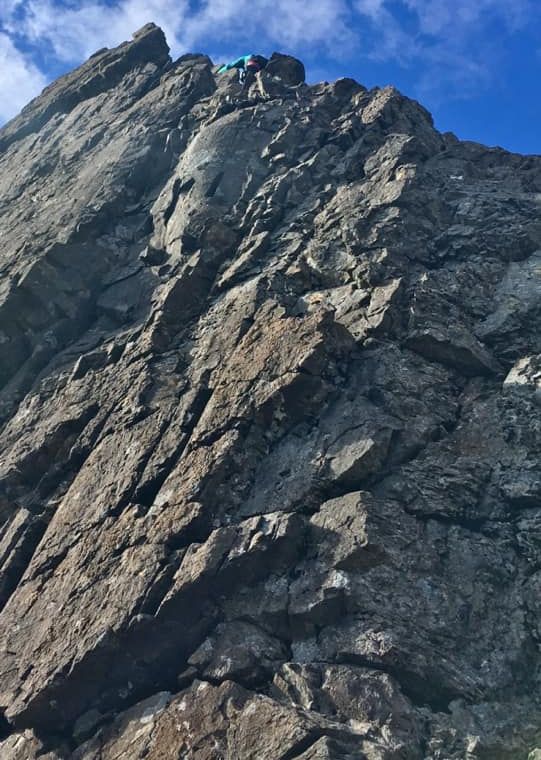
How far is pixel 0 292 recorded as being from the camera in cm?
4044

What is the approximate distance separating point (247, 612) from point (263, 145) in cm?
3214

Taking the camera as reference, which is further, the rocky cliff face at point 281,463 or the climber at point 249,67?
the climber at point 249,67

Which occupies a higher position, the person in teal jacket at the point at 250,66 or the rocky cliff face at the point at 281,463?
the person in teal jacket at the point at 250,66

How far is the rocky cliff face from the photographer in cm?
2081

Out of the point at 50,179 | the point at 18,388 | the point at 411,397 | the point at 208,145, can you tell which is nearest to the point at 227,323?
the point at 411,397

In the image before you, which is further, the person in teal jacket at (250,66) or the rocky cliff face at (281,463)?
the person in teal jacket at (250,66)

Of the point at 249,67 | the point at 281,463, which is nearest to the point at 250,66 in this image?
the point at 249,67

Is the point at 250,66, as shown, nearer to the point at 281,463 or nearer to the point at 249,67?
the point at 249,67

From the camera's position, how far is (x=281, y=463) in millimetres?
26359

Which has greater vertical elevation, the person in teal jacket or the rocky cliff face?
the person in teal jacket

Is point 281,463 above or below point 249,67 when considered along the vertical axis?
below

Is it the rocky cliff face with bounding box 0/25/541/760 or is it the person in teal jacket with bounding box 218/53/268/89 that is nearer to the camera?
the rocky cliff face with bounding box 0/25/541/760

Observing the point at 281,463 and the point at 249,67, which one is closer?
the point at 281,463

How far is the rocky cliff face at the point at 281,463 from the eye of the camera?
20.8 meters
